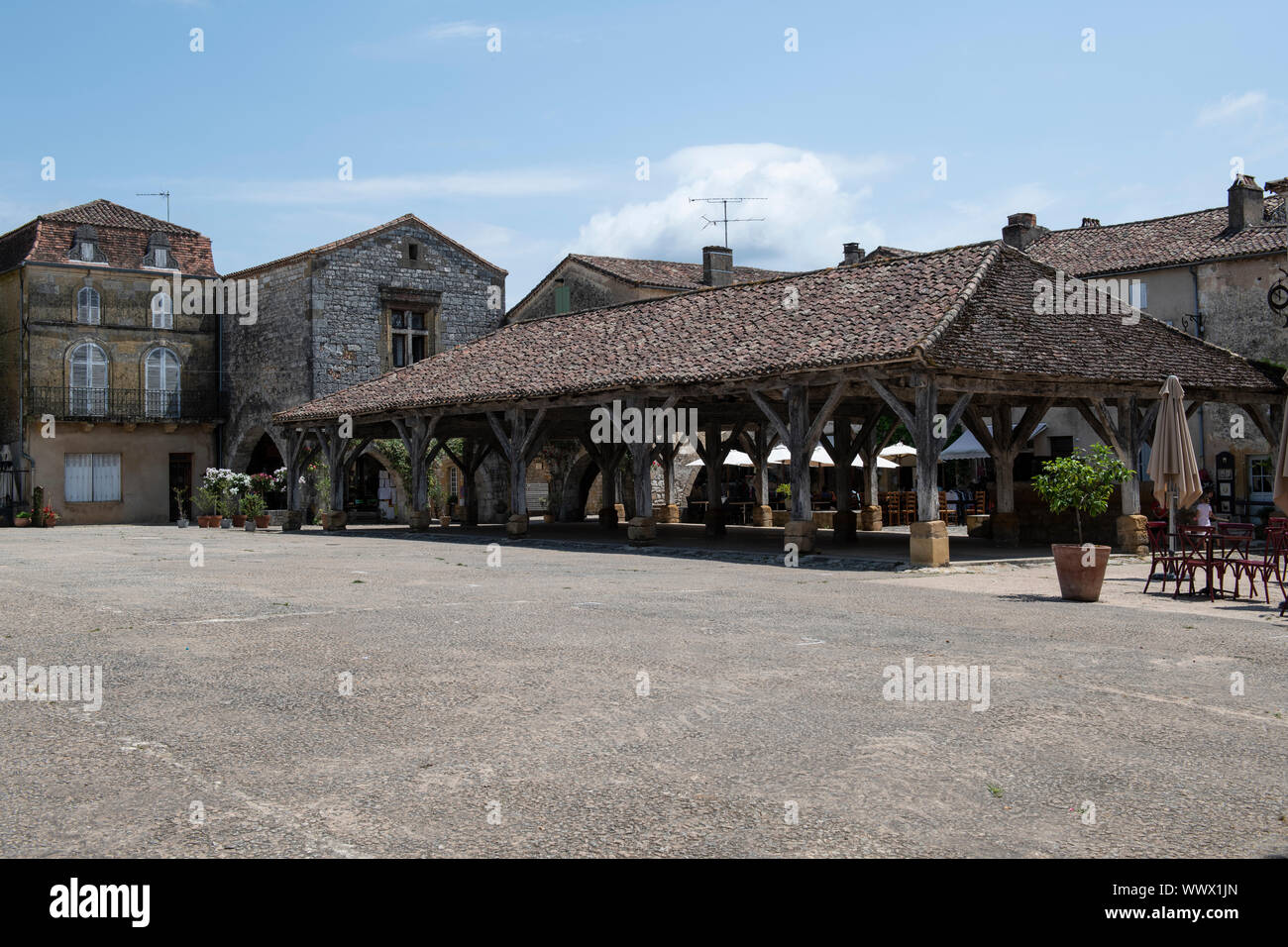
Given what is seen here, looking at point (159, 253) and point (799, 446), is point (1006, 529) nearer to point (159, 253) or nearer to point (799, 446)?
point (799, 446)

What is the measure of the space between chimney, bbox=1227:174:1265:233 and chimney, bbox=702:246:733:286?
13.9 meters

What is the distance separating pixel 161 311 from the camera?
34.4 meters

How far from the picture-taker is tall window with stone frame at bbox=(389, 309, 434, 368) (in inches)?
1334

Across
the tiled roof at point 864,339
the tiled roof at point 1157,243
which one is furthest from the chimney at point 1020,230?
the tiled roof at point 864,339

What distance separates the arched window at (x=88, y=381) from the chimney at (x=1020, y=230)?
86.7ft

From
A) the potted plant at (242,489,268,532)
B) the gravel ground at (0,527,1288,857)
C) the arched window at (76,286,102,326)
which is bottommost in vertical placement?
the gravel ground at (0,527,1288,857)

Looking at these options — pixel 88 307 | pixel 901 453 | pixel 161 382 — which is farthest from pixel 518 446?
pixel 88 307

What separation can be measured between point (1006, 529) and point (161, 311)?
1013 inches

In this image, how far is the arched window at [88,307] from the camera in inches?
1299

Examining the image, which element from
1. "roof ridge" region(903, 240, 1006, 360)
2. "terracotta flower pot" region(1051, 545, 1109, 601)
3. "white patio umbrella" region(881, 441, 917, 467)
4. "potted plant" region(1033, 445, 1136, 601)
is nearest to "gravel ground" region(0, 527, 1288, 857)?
"terracotta flower pot" region(1051, 545, 1109, 601)

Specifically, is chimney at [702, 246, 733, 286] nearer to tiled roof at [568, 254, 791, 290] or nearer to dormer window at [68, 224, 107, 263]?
tiled roof at [568, 254, 791, 290]

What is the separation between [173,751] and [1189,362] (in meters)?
18.2

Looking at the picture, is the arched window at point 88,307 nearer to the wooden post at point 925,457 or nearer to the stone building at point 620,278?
the stone building at point 620,278

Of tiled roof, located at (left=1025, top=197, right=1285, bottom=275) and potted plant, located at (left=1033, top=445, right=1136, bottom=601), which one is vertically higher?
tiled roof, located at (left=1025, top=197, right=1285, bottom=275)
